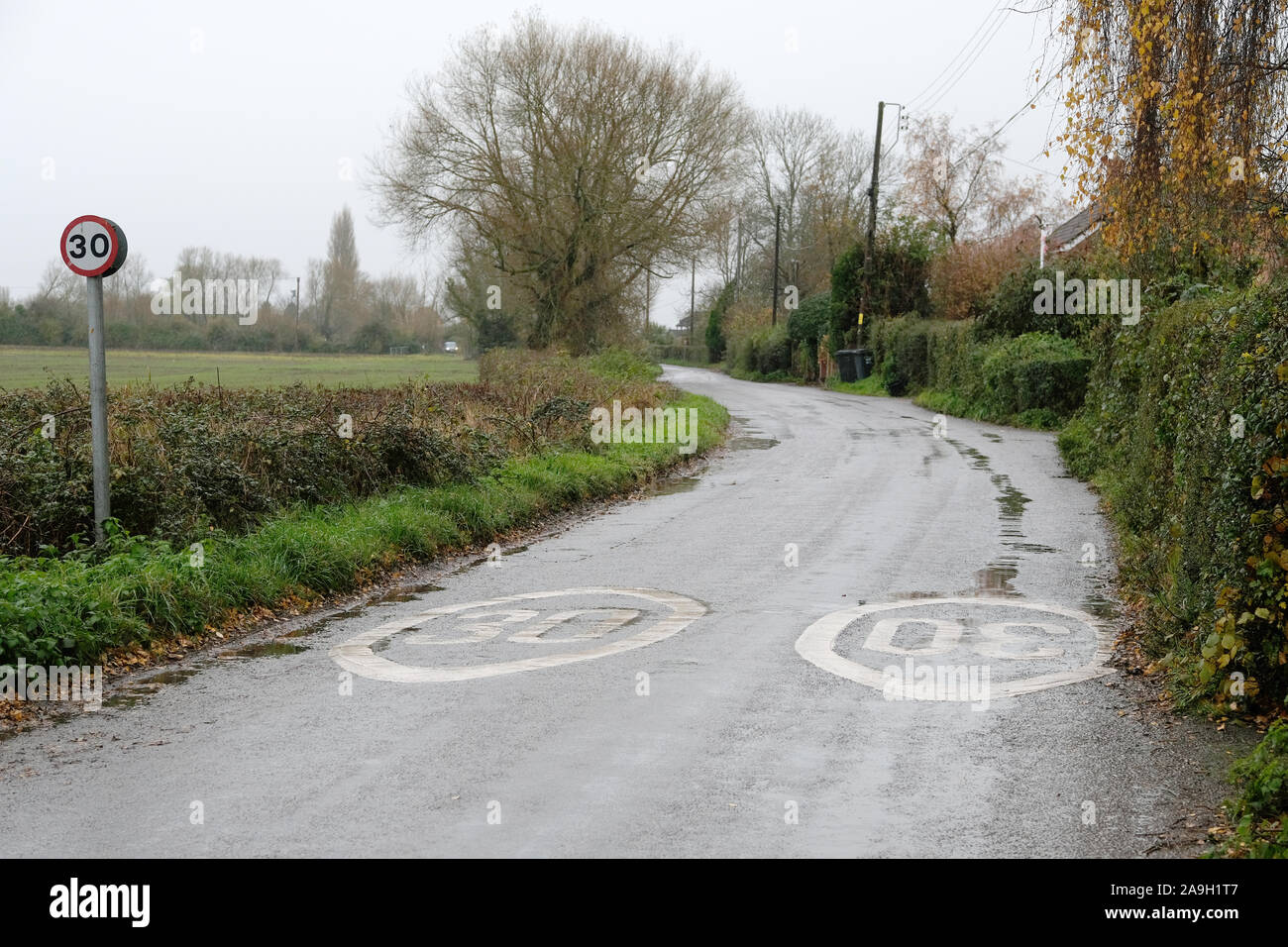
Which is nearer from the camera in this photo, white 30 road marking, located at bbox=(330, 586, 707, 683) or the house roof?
white 30 road marking, located at bbox=(330, 586, 707, 683)

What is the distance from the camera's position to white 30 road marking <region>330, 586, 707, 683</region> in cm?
791

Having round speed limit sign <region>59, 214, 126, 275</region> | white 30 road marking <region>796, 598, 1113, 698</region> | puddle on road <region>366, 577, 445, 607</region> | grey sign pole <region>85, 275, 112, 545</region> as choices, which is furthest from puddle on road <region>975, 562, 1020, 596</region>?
round speed limit sign <region>59, 214, 126, 275</region>

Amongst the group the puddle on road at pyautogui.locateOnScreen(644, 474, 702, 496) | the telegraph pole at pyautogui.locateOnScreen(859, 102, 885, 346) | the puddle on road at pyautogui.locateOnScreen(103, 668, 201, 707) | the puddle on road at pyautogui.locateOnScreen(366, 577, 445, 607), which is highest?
the telegraph pole at pyautogui.locateOnScreen(859, 102, 885, 346)

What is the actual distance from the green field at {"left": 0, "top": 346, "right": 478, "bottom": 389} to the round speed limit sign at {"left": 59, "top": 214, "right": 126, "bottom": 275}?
14.2 meters

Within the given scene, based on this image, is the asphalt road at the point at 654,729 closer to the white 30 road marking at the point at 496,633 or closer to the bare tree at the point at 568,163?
the white 30 road marking at the point at 496,633

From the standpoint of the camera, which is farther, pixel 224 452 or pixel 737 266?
pixel 737 266

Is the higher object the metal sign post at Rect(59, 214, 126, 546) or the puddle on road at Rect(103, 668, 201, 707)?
the metal sign post at Rect(59, 214, 126, 546)

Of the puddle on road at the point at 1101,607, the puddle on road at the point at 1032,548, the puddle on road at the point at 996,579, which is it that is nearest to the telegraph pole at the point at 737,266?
the puddle on road at the point at 1032,548

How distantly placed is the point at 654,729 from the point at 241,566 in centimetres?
475

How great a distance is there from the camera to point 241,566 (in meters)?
9.84

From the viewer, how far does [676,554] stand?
12.6m

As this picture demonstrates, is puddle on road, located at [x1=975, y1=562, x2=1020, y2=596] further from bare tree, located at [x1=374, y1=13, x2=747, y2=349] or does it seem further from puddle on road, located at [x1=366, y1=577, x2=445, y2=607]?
bare tree, located at [x1=374, y1=13, x2=747, y2=349]

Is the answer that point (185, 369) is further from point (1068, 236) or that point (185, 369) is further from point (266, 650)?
point (1068, 236)

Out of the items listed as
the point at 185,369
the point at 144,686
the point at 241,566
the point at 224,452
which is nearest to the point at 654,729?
the point at 144,686
